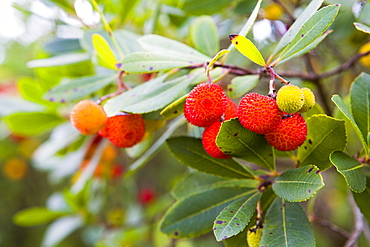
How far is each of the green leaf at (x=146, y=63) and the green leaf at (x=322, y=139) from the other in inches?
13.6

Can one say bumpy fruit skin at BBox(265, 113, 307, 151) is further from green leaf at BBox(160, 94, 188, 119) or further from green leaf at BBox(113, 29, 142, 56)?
green leaf at BBox(113, 29, 142, 56)

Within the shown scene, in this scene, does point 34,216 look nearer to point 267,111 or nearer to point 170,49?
point 170,49

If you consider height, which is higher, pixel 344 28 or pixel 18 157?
pixel 344 28

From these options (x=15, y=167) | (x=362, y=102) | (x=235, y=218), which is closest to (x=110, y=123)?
(x=235, y=218)

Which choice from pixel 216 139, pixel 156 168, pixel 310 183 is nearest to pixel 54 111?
pixel 216 139

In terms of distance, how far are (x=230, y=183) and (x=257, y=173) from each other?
89mm

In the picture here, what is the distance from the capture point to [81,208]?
2166 mm

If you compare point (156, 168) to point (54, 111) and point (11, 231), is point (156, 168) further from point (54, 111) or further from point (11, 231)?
point (54, 111)

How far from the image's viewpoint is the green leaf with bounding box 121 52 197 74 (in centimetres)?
78

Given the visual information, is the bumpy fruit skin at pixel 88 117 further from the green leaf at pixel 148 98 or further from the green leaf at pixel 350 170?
the green leaf at pixel 350 170

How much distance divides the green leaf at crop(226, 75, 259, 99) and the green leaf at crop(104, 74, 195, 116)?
140 mm

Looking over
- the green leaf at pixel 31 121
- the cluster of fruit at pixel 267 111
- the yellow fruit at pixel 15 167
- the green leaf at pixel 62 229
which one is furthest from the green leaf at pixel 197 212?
the yellow fruit at pixel 15 167

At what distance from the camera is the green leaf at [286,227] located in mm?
695

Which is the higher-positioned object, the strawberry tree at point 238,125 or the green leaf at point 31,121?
the strawberry tree at point 238,125
